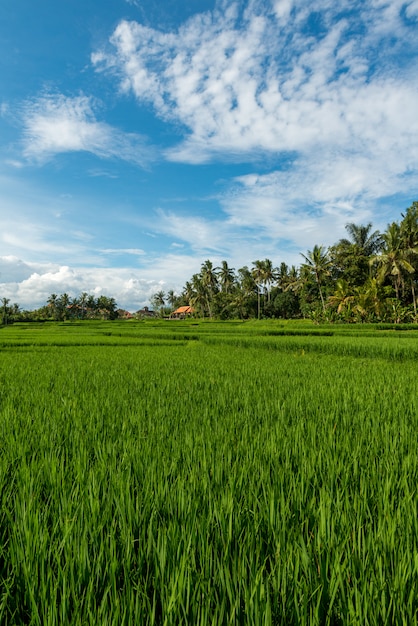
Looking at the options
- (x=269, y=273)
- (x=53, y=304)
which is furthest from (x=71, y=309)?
(x=269, y=273)

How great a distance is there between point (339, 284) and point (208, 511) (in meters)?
29.6

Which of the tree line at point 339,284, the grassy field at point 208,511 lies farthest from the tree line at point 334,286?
the grassy field at point 208,511

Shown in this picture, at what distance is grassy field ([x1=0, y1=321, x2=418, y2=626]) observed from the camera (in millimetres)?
988

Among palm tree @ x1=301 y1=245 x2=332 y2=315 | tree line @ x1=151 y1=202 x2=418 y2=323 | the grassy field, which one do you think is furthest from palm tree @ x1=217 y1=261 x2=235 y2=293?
the grassy field

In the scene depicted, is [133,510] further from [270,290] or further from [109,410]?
[270,290]

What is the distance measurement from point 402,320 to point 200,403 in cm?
2688

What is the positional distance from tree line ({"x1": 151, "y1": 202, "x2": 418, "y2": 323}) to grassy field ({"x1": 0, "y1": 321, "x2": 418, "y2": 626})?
25161 mm

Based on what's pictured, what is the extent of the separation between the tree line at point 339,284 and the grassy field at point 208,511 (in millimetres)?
25161

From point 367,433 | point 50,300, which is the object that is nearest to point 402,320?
point 367,433

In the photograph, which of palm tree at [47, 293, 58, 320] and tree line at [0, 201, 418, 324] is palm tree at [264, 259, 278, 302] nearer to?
tree line at [0, 201, 418, 324]

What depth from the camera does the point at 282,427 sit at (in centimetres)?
290

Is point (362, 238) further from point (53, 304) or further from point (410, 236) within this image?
point (53, 304)

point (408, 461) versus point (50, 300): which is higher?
point (50, 300)

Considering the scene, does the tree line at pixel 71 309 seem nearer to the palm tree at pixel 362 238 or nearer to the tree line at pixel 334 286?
the tree line at pixel 334 286
